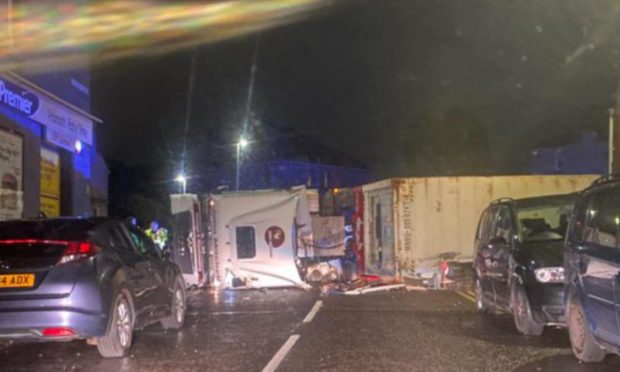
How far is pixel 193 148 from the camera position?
56.4 m

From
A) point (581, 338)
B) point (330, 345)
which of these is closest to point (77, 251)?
point (330, 345)

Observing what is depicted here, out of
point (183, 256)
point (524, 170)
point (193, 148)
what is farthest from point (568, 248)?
point (193, 148)

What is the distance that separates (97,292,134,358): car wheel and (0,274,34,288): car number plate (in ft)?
2.92

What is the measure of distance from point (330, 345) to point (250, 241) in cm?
796

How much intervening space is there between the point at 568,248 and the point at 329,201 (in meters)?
9.84

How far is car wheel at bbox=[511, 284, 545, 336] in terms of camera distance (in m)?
8.86

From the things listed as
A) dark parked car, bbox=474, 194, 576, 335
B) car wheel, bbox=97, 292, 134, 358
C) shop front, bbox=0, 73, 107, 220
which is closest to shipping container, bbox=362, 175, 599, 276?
dark parked car, bbox=474, 194, 576, 335

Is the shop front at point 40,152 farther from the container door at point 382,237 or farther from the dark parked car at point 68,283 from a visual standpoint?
the container door at point 382,237

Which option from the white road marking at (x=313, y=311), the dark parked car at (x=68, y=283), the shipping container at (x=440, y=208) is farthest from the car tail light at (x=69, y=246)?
the shipping container at (x=440, y=208)

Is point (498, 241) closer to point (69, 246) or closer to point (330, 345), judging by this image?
point (330, 345)

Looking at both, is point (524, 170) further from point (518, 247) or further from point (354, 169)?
point (518, 247)

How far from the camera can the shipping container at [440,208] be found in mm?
15945

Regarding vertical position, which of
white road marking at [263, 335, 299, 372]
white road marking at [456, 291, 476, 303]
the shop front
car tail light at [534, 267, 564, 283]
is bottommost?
white road marking at [263, 335, 299, 372]

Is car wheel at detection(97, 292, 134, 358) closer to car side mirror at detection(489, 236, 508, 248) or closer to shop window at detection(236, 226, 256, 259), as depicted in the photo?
car side mirror at detection(489, 236, 508, 248)
